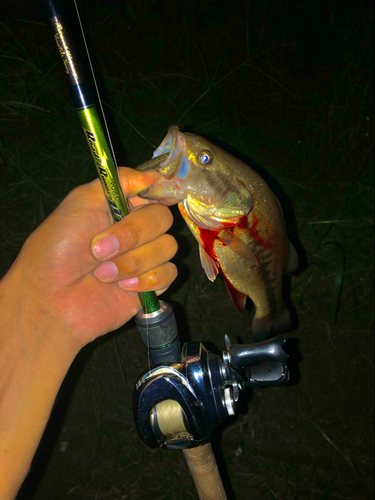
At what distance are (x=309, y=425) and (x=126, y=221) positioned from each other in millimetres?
2309

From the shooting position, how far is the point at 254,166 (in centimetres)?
272

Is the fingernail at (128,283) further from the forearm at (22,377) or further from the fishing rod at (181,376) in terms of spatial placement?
the forearm at (22,377)

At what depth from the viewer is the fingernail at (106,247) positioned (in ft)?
3.84

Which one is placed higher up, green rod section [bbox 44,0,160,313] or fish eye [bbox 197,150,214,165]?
green rod section [bbox 44,0,160,313]

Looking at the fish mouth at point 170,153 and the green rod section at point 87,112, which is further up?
the green rod section at point 87,112

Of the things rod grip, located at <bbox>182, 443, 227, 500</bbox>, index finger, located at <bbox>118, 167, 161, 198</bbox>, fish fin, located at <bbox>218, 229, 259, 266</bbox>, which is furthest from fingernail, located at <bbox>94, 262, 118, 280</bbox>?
rod grip, located at <bbox>182, 443, 227, 500</bbox>

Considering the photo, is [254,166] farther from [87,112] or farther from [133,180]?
[87,112]

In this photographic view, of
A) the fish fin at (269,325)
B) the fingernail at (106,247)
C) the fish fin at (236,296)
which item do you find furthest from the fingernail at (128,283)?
the fish fin at (269,325)

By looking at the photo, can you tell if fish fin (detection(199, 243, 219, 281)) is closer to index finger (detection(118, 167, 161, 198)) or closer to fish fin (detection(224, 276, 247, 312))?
fish fin (detection(224, 276, 247, 312))

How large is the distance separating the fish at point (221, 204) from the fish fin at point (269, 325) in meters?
Result: 0.27

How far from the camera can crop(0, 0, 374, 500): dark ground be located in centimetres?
250

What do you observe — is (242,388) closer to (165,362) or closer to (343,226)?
(165,362)

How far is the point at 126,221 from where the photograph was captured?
→ 1215 mm

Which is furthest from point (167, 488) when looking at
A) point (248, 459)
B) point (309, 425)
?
point (309, 425)
